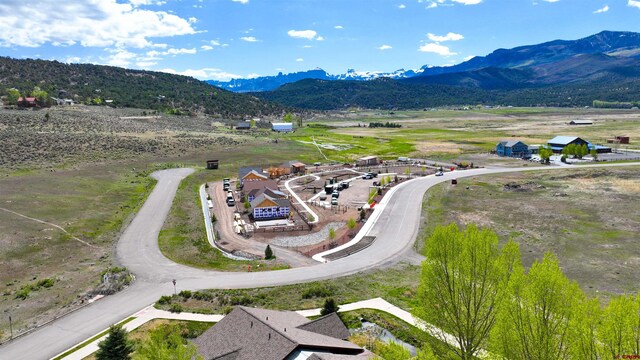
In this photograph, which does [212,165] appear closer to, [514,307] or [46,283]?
[46,283]

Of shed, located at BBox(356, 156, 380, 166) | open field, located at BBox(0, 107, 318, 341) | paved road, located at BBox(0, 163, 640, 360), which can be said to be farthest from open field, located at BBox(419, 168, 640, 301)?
open field, located at BBox(0, 107, 318, 341)

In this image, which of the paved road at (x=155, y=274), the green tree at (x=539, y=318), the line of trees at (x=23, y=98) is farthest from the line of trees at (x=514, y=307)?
the line of trees at (x=23, y=98)

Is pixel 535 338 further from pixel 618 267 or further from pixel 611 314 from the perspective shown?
Answer: pixel 618 267

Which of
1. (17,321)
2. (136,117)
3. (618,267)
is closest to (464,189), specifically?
(618,267)

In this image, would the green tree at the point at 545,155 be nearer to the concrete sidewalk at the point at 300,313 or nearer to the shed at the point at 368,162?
the shed at the point at 368,162

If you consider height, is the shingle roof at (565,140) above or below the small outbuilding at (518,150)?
above

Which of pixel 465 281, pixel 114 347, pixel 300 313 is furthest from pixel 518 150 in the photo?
pixel 114 347

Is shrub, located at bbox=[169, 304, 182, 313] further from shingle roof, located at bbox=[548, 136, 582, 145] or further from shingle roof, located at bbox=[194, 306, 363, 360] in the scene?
shingle roof, located at bbox=[548, 136, 582, 145]
